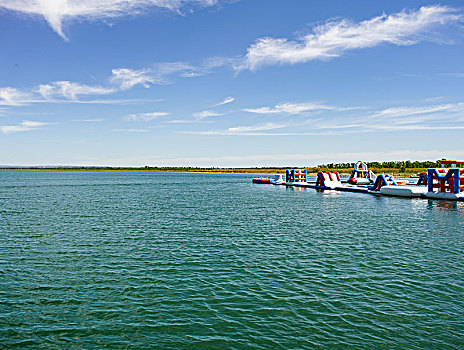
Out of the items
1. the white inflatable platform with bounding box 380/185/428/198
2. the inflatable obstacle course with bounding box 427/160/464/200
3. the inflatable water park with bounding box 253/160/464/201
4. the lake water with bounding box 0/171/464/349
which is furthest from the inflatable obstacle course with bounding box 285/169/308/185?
the lake water with bounding box 0/171/464/349

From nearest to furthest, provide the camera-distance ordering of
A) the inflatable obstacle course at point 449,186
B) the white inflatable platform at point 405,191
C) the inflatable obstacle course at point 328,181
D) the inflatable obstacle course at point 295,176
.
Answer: the inflatable obstacle course at point 449,186
the white inflatable platform at point 405,191
the inflatable obstacle course at point 328,181
the inflatable obstacle course at point 295,176

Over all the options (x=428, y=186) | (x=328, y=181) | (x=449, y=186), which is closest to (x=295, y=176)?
(x=328, y=181)

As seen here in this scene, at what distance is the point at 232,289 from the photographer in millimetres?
15586

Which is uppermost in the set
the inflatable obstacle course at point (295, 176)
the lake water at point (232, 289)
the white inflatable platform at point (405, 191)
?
the inflatable obstacle course at point (295, 176)

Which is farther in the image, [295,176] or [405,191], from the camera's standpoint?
[295,176]

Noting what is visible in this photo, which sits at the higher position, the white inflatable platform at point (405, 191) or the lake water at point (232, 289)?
the white inflatable platform at point (405, 191)

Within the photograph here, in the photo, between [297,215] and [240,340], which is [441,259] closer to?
[240,340]

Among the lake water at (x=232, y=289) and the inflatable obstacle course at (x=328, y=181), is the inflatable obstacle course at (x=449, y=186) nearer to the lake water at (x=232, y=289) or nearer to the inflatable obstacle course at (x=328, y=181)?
the inflatable obstacle course at (x=328, y=181)

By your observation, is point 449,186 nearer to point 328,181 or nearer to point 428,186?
point 428,186

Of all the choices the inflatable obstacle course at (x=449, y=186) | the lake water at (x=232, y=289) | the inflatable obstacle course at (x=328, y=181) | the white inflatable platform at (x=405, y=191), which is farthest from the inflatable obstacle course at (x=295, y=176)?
the lake water at (x=232, y=289)

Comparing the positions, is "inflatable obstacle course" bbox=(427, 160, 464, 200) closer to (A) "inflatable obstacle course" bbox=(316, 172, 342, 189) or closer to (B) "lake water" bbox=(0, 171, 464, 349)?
(A) "inflatable obstacle course" bbox=(316, 172, 342, 189)

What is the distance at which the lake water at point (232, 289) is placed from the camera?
11344mm

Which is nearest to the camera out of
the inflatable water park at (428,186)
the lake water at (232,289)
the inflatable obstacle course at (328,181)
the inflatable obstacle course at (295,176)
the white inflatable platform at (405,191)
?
the lake water at (232,289)

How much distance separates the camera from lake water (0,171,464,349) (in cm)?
1134
